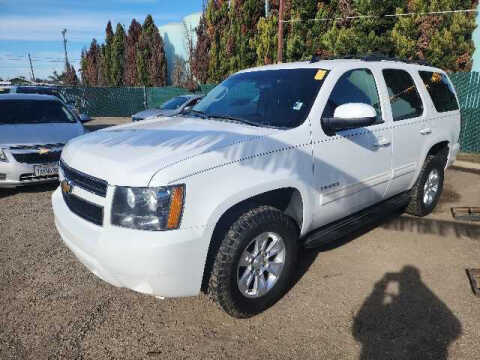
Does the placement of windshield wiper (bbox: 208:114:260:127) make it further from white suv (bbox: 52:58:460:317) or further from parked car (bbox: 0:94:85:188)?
parked car (bbox: 0:94:85:188)

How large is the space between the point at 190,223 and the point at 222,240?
37cm

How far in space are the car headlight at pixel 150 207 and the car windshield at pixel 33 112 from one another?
536cm

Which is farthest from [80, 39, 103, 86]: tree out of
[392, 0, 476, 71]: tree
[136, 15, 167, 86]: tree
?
[392, 0, 476, 71]: tree

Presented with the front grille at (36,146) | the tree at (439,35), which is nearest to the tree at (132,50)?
the tree at (439,35)

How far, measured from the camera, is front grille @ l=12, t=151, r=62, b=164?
5.61 m

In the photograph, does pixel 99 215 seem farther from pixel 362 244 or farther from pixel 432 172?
pixel 432 172

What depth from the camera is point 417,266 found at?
3668mm

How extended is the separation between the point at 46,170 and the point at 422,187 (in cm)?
542

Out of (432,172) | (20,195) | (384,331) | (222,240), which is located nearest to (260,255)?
(222,240)

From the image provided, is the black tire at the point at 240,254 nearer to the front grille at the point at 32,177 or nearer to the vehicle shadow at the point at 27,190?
the front grille at the point at 32,177

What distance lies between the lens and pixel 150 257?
7.34 feet

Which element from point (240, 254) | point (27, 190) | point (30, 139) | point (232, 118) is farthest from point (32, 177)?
point (240, 254)

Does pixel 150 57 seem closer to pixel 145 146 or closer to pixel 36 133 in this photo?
pixel 36 133

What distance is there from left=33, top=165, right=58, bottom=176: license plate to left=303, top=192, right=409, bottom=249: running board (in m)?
4.48
